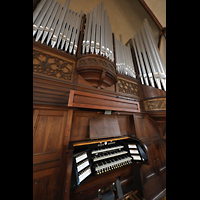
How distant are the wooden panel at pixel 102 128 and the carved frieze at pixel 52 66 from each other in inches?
41.9

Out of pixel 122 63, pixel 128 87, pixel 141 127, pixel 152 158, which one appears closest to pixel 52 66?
pixel 122 63

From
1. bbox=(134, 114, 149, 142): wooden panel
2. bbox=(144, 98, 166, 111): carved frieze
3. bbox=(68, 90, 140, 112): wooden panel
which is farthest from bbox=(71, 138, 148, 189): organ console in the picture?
bbox=(144, 98, 166, 111): carved frieze

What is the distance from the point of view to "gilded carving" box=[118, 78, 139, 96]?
7.38ft

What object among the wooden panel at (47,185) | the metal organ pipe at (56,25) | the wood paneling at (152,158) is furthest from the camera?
the wood paneling at (152,158)

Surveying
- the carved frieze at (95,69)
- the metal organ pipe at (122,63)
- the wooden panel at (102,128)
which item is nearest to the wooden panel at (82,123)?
the wooden panel at (102,128)

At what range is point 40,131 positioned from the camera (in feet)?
3.84

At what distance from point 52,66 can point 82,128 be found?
1.37 meters

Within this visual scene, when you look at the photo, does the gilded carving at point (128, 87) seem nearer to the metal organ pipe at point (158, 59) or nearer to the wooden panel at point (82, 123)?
the metal organ pipe at point (158, 59)

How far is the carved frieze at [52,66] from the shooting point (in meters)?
1.37

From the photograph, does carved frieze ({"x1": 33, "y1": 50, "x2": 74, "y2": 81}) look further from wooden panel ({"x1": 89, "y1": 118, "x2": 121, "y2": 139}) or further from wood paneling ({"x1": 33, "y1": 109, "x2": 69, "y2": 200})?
wooden panel ({"x1": 89, "y1": 118, "x2": 121, "y2": 139})

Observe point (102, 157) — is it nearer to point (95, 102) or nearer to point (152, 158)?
point (95, 102)
